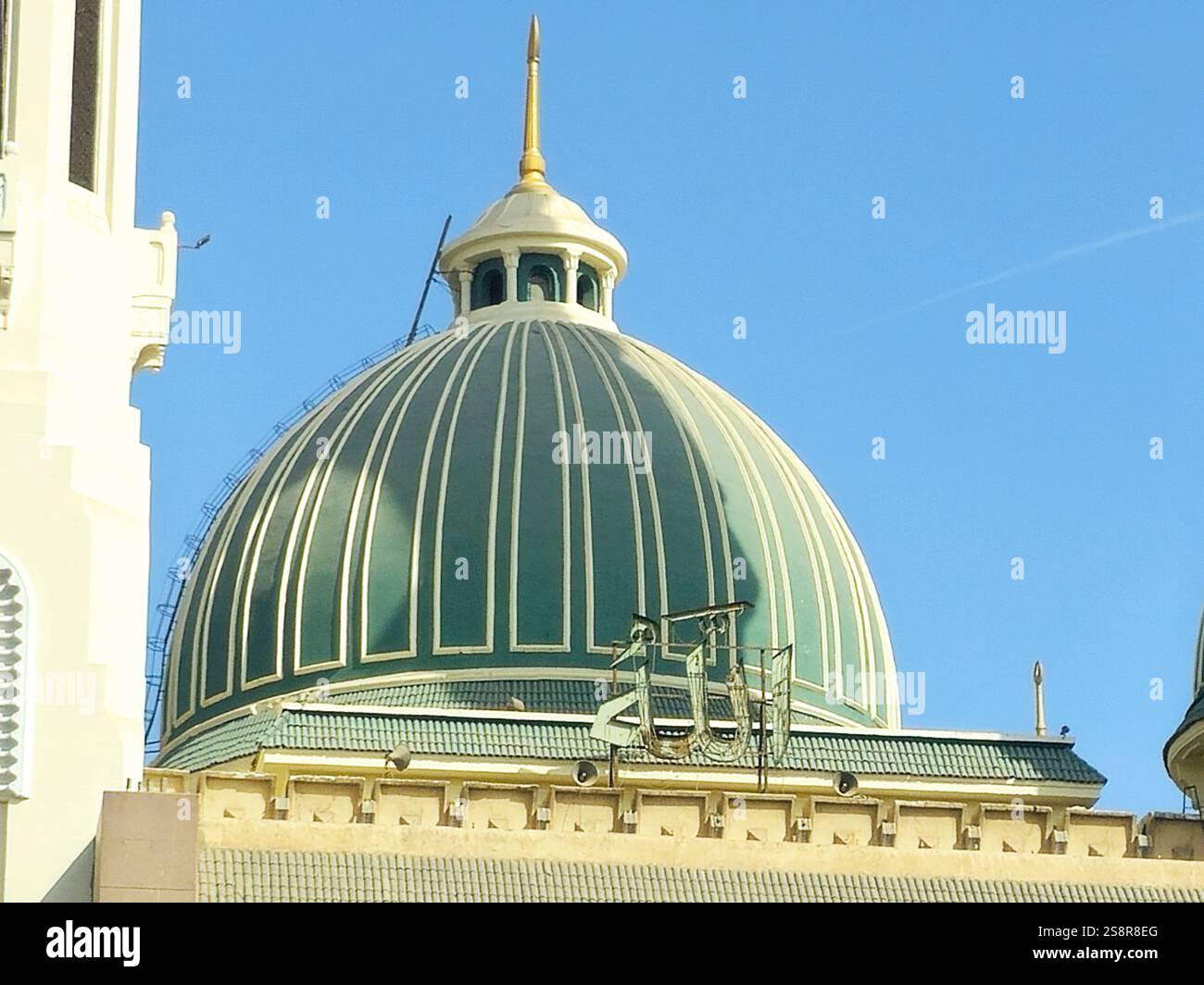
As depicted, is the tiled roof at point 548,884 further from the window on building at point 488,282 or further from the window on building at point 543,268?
the window on building at point 488,282

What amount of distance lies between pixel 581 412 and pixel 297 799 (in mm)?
17871

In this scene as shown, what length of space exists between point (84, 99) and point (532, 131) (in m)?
29.1

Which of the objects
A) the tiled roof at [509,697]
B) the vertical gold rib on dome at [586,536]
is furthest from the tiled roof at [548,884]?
the vertical gold rib on dome at [586,536]

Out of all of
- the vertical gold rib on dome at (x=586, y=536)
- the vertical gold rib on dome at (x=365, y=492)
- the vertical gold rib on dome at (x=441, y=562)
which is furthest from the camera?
the vertical gold rib on dome at (x=365, y=492)

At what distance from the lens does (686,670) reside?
7181 cm

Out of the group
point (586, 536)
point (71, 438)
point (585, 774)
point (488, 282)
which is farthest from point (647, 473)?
point (71, 438)

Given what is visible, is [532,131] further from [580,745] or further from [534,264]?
[580,745]

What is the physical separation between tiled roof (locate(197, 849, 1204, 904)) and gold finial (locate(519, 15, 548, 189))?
28.0m

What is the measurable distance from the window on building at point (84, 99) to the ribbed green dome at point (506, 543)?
16.0 metres

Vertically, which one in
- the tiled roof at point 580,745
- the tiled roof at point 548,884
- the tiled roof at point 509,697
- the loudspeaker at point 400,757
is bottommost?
the tiled roof at point 548,884

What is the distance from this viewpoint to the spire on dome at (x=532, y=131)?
87250mm

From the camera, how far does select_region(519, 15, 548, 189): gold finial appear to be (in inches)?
3438

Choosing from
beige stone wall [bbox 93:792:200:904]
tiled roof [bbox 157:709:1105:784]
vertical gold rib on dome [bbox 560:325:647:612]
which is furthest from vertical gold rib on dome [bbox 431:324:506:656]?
beige stone wall [bbox 93:792:200:904]
